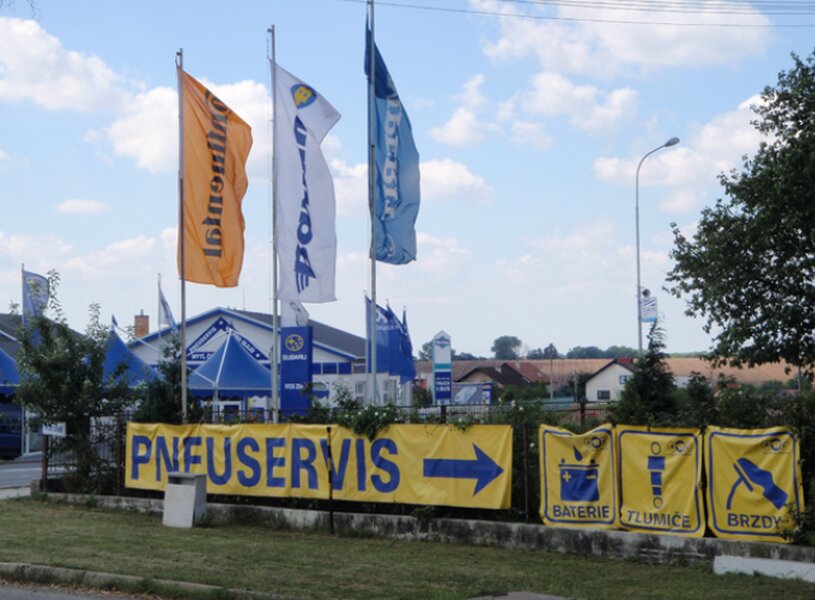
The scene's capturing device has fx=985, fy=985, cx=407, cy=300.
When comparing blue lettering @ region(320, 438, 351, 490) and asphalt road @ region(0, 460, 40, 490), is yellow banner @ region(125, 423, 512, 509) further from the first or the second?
asphalt road @ region(0, 460, 40, 490)

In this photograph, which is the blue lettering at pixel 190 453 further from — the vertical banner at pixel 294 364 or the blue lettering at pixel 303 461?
the vertical banner at pixel 294 364

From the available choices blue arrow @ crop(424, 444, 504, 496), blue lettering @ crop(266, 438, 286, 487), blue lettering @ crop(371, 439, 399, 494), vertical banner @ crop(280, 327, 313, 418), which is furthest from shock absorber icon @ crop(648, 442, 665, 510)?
vertical banner @ crop(280, 327, 313, 418)

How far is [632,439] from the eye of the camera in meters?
13.0

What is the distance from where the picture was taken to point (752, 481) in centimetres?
1195

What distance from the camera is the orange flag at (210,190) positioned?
18.1 metres

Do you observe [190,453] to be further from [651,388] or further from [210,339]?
[210,339]

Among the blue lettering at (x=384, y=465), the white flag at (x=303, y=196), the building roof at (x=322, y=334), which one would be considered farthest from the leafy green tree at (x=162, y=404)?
the building roof at (x=322, y=334)

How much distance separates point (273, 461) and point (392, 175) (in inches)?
266

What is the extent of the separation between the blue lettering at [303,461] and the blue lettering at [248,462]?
0.73m

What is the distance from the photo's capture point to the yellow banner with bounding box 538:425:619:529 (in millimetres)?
13039

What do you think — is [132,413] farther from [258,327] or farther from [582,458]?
[258,327]

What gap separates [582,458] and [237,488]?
20.0ft

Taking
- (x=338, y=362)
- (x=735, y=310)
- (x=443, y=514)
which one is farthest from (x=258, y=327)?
(x=443, y=514)

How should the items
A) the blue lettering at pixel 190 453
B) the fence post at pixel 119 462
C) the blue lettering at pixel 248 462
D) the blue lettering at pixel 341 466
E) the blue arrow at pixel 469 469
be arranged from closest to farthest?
the blue arrow at pixel 469 469 → the blue lettering at pixel 341 466 → the blue lettering at pixel 248 462 → the blue lettering at pixel 190 453 → the fence post at pixel 119 462
